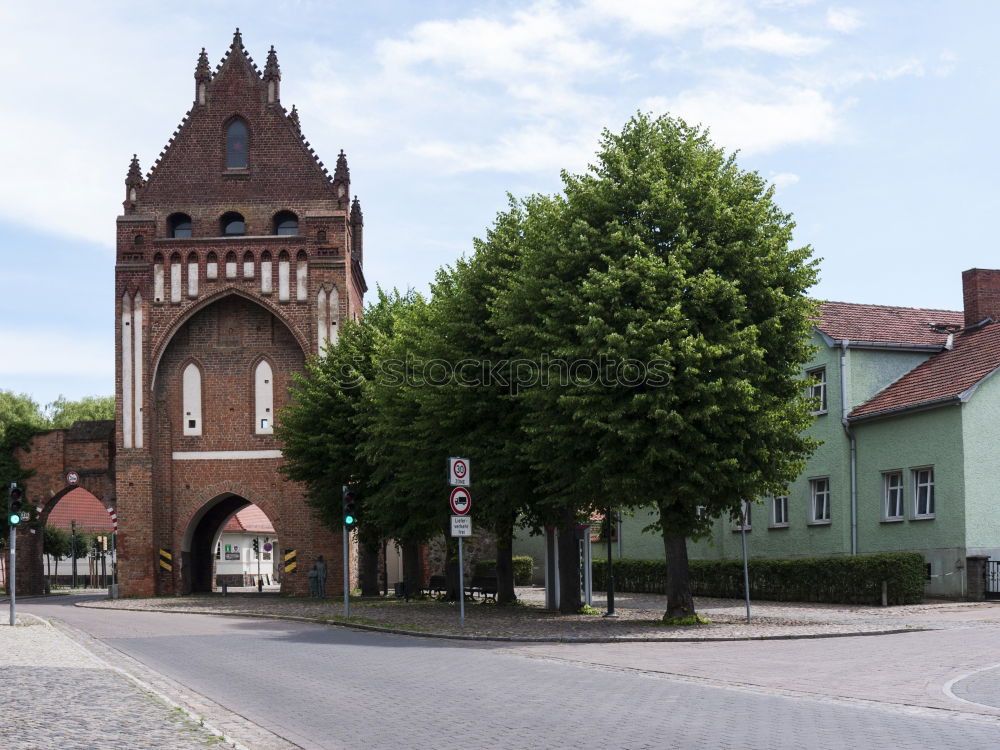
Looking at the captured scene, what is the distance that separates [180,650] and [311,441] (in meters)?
18.6

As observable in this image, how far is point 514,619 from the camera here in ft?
91.0

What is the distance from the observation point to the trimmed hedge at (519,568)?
172 ft

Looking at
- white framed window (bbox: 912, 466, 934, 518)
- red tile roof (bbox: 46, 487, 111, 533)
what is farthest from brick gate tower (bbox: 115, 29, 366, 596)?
red tile roof (bbox: 46, 487, 111, 533)

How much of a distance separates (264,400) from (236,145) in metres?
9.84

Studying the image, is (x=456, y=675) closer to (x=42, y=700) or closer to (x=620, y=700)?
(x=620, y=700)

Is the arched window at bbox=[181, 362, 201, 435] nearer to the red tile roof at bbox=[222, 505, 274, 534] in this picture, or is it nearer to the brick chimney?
the brick chimney

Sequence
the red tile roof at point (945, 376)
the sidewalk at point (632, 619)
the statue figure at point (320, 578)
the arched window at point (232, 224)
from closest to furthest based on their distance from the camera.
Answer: the sidewalk at point (632, 619) → the red tile roof at point (945, 376) → the statue figure at point (320, 578) → the arched window at point (232, 224)

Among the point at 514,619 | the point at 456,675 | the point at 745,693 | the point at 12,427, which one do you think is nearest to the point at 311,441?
the point at 514,619

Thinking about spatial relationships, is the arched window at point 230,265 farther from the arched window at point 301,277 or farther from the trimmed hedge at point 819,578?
the trimmed hedge at point 819,578

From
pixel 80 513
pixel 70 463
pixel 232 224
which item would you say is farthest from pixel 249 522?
pixel 232 224

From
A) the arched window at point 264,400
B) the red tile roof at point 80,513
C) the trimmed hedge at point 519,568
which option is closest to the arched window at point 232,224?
the arched window at point 264,400

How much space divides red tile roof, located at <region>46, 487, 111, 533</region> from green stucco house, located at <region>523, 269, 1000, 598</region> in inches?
2017

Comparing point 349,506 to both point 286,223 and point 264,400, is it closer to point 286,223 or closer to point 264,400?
point 264,400

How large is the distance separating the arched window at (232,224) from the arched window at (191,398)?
516 centimetres
